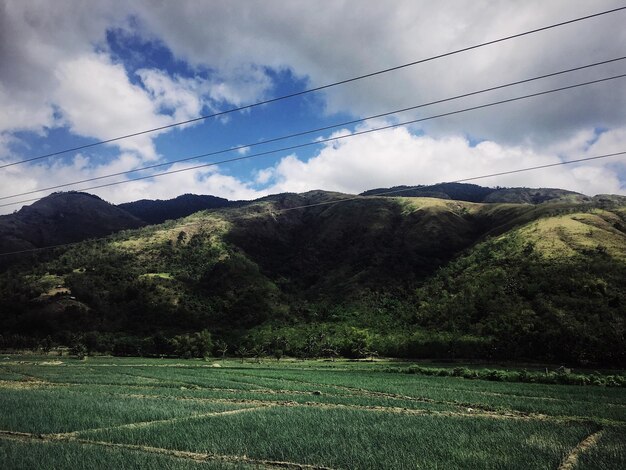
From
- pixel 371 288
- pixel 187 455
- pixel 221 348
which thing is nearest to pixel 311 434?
pixel 187 455

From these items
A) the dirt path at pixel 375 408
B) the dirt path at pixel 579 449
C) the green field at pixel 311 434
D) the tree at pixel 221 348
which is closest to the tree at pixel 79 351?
the tree at pixel 221 348

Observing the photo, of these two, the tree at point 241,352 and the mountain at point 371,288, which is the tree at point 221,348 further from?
the mountain at point 371,288

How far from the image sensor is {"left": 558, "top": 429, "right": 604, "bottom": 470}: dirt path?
11.9 m

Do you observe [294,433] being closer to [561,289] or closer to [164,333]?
[561,289]

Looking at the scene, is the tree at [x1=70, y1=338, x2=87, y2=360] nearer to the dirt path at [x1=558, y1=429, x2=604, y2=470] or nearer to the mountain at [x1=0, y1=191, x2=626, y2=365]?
the mountain at [x1=0, y1=191, x2=626, y2=365]

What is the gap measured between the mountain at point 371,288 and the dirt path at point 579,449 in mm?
39723

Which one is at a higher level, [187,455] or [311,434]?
[187,455]

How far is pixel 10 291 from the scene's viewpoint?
139m

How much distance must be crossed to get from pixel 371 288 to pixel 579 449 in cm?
13036

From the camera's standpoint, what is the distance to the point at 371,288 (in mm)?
143000

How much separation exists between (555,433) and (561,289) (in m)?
83.5

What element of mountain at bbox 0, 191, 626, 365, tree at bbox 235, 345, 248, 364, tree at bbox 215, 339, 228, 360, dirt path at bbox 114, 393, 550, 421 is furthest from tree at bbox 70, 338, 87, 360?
dirt path at bbox 114, 393, 550, 421

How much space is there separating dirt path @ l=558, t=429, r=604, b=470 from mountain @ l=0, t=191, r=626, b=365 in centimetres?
3972

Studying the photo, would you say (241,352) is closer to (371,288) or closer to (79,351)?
(79,351)
